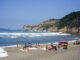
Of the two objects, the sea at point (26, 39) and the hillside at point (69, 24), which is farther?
the hillside at point (69, 24)

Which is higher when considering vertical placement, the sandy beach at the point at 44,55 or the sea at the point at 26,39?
the sea at the point at 26,39

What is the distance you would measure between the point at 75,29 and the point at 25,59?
79.8 metres

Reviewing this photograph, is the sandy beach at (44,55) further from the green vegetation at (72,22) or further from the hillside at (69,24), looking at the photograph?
the green vegetation at (72,22)

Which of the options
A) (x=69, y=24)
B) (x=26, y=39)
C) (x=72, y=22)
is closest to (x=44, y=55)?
(x=26, y=39)

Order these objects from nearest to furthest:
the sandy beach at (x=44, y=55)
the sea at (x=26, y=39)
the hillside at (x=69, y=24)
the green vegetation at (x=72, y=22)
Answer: the sandy beach at (x=44, y=55) → the sea at (x=26, y=39) → the hillside at (x=69, y=24) → the green vegetation at (x=72, y=22)

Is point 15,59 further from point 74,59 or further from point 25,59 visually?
point 74,59

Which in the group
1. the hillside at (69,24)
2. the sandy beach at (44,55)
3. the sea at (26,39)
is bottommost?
the sandy beach at (44,55)

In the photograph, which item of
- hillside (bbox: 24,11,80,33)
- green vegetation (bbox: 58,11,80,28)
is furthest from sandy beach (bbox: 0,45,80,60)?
green vegetation (bbox: 58,11,80,28)

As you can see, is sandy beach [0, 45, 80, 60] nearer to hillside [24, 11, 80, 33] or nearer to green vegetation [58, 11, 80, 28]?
hillside [24, 11, 80, 33]

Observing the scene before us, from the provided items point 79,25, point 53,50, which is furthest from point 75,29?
point 53,50

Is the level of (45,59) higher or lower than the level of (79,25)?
lower

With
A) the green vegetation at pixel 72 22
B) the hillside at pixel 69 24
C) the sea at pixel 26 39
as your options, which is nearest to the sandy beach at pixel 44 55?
the sea at pixel 26 39

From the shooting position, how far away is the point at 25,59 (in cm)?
1123

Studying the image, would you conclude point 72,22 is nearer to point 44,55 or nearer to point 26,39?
point 26,39
